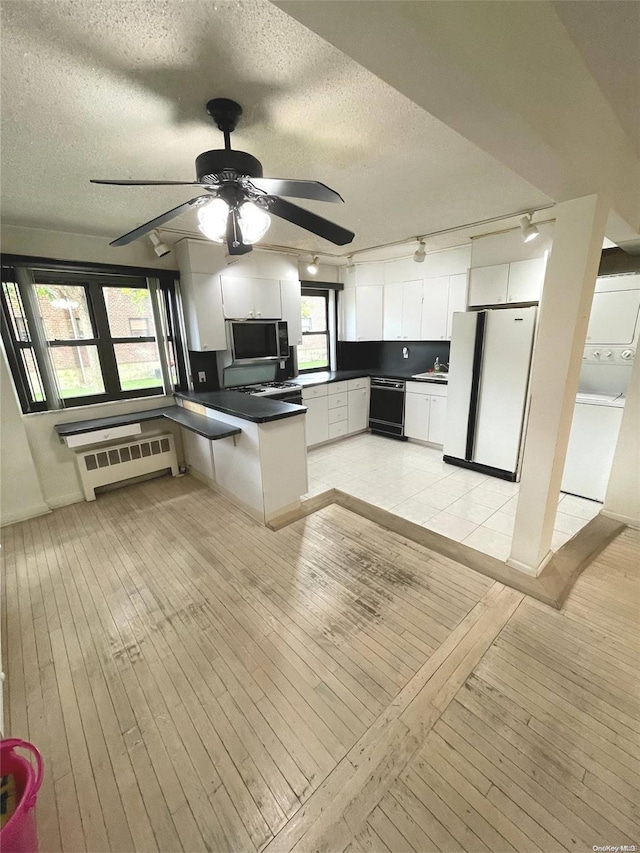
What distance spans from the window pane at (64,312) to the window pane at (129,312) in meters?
0.21

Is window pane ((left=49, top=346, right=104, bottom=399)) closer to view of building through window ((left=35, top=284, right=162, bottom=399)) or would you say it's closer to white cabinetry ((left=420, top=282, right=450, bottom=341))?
view of building through window ((left=35, top=284, right=162, bottom=399))

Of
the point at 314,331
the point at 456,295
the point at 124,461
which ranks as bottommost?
the point at 124,461

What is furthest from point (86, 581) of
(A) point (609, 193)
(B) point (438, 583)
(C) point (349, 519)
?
(A) point (609, 193)

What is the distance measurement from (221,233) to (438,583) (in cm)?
246

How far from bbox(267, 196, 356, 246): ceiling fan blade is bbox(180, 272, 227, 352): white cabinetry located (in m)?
2.16

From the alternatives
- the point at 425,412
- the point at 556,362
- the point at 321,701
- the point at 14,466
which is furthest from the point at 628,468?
the point at 14,466

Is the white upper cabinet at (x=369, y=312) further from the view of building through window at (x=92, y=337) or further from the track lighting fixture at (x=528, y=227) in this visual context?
the view of building through window at (x=92, y=337)

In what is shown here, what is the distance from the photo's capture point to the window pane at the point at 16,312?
290 centimetres

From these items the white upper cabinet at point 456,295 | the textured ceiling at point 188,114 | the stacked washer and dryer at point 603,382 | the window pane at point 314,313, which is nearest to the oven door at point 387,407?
the white upper cabinet at point 456,295

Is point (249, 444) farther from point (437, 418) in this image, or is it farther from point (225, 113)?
point (437, 418)

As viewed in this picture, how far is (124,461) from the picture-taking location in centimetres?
361

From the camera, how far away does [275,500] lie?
2.96 m

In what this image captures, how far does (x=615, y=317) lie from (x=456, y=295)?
1629 millimetres

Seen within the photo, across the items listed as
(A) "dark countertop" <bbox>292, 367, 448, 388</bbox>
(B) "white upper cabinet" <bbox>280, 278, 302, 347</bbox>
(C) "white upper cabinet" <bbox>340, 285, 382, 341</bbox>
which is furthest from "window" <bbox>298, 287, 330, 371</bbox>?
(B) "white upper cabinet" <bbox>280, 278, 302, 347</bbox>
